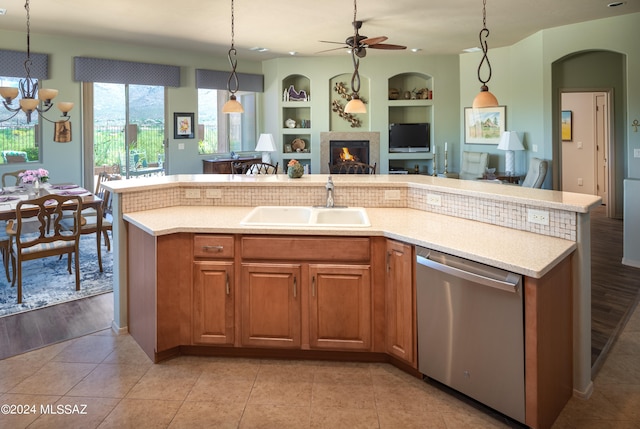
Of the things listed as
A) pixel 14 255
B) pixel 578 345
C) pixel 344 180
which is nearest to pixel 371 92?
pixel 344 180

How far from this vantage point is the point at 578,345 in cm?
245

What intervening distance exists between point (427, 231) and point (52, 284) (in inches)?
139

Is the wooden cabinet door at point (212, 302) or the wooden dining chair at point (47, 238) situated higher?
the wooden dining chair at point (47, 238)

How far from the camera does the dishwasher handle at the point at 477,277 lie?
2084 mm

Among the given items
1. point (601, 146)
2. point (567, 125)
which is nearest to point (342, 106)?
point (567, 125)

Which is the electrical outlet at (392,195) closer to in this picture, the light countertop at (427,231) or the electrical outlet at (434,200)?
the light countertop at (427,231)

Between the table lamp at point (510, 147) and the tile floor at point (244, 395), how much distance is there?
15.4 ft

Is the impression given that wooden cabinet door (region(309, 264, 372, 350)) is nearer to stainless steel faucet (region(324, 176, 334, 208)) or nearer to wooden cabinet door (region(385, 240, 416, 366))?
wooden cabinet door (region(385, 240, 416, 366))

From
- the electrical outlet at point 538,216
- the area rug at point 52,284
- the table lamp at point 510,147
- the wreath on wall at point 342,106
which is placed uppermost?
the wreath on wall at point 342,106

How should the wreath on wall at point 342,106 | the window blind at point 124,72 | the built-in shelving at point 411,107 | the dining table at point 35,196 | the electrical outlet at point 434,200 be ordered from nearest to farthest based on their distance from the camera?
the electrical outlet at point 434,200
the dining table at point 35,196
the window blind at point 124,72
the built-in shelving at point 411,107
the wreath on wall at point 342,106

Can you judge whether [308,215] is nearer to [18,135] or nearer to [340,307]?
[340,307]

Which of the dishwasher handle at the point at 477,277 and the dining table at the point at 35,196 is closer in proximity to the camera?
the dishwasher handle at the point at 477,277

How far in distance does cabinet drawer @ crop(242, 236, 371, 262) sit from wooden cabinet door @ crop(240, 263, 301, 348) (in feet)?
0.22

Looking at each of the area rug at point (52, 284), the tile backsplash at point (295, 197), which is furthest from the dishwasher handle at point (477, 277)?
the area rug at point (52, 284)
